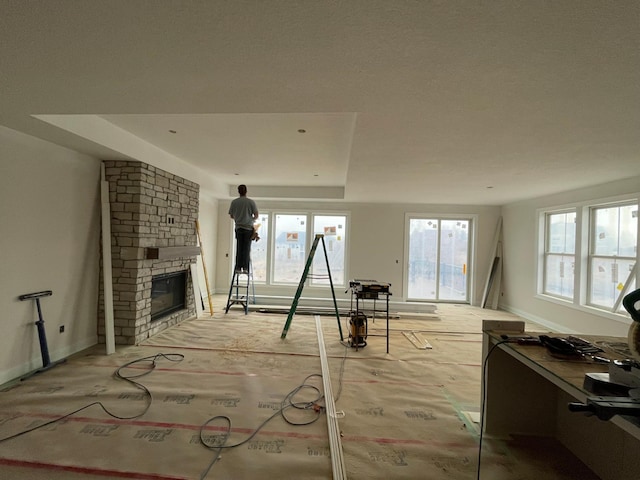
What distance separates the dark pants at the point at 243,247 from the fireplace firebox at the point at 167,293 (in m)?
0.97

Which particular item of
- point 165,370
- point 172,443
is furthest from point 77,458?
point 165,370

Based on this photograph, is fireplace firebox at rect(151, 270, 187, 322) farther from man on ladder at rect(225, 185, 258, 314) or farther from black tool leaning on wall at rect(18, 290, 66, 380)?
black tool leaning on wall at rect(18, 290, 66, 380)

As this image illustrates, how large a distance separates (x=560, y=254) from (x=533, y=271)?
2.14 ft

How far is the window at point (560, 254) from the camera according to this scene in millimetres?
4941

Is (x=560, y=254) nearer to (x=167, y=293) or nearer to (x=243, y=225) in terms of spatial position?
(x=243, y=225)

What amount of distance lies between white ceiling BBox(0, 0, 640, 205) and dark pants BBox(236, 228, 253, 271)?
7.34 feet

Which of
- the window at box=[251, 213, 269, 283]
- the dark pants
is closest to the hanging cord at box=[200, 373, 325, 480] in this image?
the dark pants

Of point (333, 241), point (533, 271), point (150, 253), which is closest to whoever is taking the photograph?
point (150, 253)

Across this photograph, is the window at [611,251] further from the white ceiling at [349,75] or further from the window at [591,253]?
the white ceiling at [349,75]

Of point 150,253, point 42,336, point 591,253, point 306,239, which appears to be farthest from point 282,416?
point 591,253

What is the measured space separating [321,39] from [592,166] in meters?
3.85

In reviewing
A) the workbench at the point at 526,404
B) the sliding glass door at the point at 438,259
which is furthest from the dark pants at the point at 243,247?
the workbench at the point at 526,404

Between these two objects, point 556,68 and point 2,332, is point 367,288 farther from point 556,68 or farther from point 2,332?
point 2,332

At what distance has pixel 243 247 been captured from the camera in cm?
542
